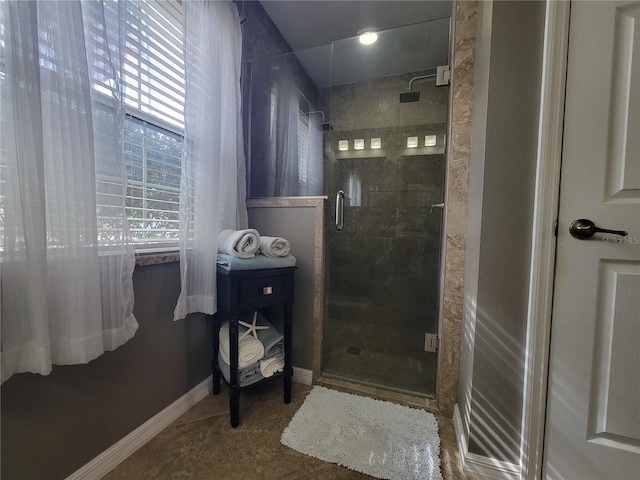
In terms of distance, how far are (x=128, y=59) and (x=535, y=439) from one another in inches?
84.0

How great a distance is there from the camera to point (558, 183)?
0.87 metres

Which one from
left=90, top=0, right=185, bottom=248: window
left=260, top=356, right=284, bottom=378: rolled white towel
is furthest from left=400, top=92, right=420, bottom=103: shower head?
left=260, top=356, right=284, bottom=378: rolled white towel

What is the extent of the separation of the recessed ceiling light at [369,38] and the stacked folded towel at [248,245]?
1.55 m

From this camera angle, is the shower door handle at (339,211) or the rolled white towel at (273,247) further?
the shower door handle at (339,211)

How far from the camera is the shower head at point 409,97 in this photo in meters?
1.69

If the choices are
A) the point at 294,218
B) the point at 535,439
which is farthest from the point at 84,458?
the point at 535,439

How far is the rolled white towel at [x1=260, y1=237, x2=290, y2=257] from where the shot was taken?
1296 millimetres

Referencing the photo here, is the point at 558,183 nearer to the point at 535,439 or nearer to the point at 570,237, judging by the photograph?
the point at 570,237

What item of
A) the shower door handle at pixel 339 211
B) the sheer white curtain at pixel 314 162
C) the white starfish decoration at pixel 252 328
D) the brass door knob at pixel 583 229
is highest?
the sheer white curtain at pixel 314 162

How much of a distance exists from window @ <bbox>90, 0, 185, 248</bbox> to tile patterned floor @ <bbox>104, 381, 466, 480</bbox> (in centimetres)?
88

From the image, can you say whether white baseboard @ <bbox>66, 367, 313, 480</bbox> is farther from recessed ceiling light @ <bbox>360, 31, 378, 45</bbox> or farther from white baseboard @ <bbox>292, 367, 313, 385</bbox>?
recessed ceiling light @ <bbox>360, 31, 378, 45</bbox>

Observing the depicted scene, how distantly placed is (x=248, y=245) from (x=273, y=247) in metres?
0.13

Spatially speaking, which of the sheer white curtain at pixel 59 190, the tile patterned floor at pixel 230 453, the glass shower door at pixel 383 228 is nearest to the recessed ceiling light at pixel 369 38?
the glass shower door at pixel 383 228

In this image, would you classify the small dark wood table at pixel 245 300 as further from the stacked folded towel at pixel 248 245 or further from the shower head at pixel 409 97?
the shower head at pixel 409 97
